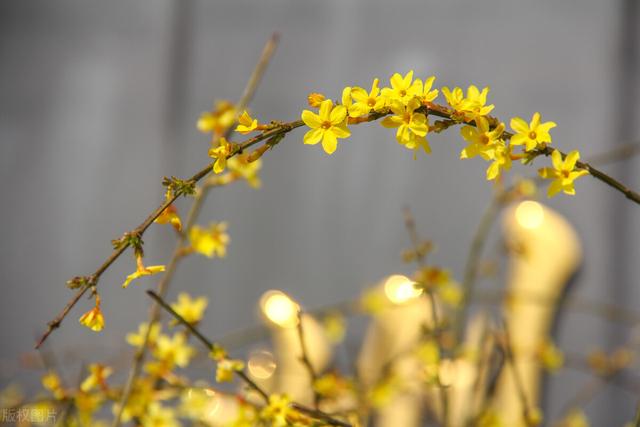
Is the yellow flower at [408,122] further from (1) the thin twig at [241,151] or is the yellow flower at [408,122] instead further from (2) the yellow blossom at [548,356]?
(2) the yellow blossom at [548,356]

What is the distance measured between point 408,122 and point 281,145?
1.06m

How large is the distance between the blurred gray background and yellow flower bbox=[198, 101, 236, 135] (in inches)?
33.1

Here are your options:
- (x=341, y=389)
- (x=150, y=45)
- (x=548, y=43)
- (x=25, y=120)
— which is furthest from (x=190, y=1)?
(x=341, y=389)

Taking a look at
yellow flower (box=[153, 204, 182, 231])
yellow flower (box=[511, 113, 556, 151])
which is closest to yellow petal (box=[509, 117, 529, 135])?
yellow flower (box=[511, 113, 556, 151])

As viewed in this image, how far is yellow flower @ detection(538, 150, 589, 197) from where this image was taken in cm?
21

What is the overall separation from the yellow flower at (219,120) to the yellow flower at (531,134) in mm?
192

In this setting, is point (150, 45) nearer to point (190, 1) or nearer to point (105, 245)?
point (190, 1)

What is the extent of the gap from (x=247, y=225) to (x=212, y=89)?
26cm

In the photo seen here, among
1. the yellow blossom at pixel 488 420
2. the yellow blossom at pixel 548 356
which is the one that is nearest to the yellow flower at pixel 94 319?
the yellow blossom at pixel 488 420

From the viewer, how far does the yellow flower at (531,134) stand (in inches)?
8.4

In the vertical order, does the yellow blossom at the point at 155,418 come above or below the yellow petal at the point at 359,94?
below

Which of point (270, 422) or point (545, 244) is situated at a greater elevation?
point (545, 244)

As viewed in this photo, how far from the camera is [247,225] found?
4.31ft

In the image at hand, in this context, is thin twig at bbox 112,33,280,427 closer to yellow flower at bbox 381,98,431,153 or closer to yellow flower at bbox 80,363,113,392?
yellow flower at bbox 80,363,113,392
